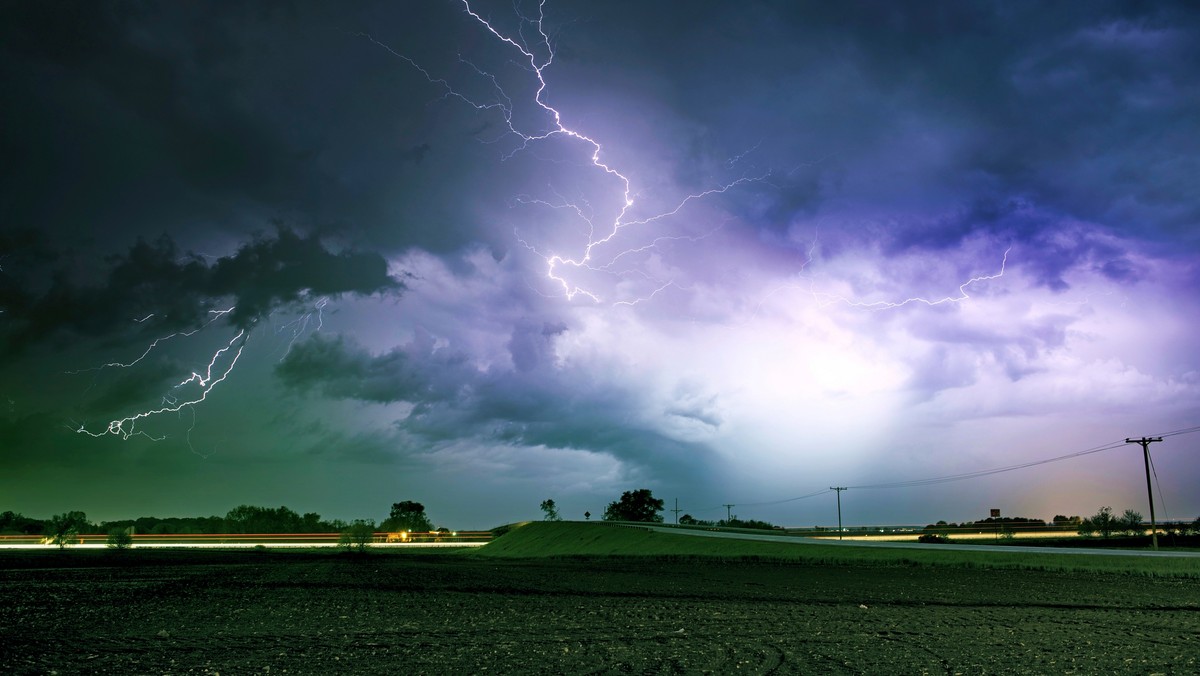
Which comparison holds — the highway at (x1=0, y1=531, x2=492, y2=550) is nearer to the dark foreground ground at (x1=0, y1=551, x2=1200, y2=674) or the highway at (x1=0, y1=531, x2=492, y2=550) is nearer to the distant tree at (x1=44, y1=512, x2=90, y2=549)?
the distant tree at (x1=44, y1=512, x2=90, y2=549)

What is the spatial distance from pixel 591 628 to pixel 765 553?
107 feet

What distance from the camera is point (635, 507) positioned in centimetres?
12656

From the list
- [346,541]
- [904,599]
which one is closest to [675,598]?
[904,599]

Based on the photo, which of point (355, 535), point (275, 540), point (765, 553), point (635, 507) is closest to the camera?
point (765, 553)

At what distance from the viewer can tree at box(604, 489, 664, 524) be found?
125938 mm

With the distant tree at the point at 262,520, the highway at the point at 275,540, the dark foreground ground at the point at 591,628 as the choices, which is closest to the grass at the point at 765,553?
the dark foreground ground at the point at 591,628

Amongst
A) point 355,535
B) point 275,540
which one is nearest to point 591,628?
point 355,535

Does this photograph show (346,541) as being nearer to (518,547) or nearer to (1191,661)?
(518,547)

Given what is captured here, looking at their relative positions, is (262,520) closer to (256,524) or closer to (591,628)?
(256,524)

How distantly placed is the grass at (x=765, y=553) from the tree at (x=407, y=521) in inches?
1406

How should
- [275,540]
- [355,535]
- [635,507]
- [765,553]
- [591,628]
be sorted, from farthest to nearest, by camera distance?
[635,507] → [275,540] → [355,535] → [765,553] → [591,628]

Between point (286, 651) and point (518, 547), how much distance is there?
52.0 m

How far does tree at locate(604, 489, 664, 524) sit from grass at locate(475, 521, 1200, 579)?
185ft

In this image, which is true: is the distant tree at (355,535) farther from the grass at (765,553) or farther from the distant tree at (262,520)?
the distant tree at (262,520)
